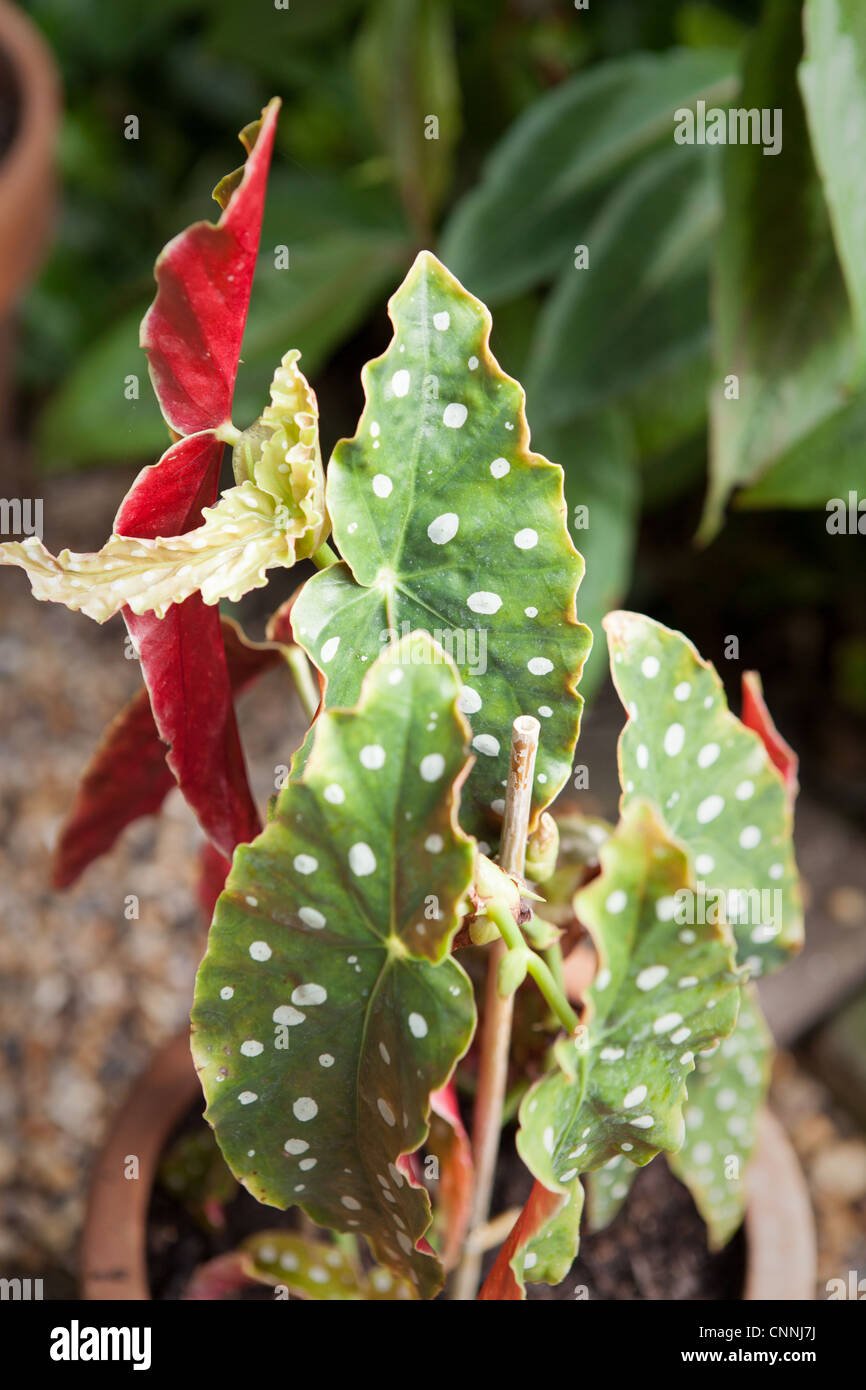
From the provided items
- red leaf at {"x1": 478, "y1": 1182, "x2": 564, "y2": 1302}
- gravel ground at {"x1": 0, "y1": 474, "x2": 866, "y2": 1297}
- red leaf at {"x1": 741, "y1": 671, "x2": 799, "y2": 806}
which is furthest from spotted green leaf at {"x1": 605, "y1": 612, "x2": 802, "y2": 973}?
gravel ground at {"x1": 0, "y1": 474, "x2": 866, "y2": 1297}

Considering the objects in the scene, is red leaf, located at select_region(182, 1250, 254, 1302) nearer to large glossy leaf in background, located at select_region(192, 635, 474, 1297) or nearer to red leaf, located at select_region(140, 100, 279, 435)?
large glossy leaf in background, located at select_region(192, 635, 474, 1297)

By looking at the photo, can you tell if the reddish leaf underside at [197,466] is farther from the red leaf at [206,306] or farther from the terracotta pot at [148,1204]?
the terracotta pot at [148,1204]

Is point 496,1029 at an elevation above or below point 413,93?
below

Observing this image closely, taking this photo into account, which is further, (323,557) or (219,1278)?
(219,1278)

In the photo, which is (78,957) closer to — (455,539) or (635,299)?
(635,299)

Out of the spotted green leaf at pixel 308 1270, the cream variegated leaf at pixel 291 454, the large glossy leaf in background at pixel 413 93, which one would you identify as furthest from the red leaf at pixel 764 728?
the large glossy leaf in background at pixel 413 93

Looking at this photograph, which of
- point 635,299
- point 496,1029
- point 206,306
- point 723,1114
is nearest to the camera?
point 206,306

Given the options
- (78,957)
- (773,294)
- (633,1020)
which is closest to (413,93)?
(773,294)
